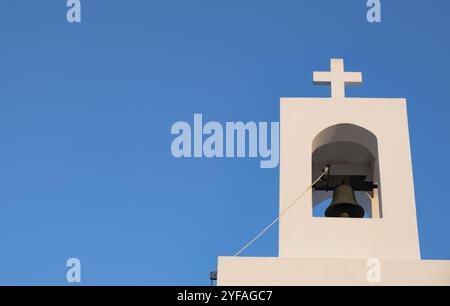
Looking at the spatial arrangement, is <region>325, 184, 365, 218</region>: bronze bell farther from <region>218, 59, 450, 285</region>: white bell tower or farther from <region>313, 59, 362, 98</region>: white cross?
<region>313, 59, 362, 98</region>: white cross

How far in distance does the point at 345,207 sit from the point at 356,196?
930 mm

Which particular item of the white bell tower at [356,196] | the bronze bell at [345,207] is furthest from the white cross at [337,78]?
the bronze bell at [345,207]

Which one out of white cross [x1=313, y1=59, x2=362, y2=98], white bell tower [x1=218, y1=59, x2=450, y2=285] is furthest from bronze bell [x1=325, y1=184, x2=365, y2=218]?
white cross [x1=313, y1=59, x2=362, y2=98]

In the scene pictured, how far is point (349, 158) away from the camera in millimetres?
10500

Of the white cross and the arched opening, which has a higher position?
the white cross

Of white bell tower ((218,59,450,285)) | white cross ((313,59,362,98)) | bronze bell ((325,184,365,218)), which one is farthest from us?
white cross ((313,59,362,98))

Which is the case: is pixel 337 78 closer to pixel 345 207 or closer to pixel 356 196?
pixel 356 196

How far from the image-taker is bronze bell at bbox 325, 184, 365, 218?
9.71 metres

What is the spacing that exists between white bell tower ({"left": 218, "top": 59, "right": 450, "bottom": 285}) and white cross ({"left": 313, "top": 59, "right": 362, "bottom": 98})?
1 centimetres

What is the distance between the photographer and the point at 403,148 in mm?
9602

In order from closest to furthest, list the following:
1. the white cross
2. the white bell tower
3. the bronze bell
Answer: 1. the white bell tower
2. the bronze bell
3. the white cross
